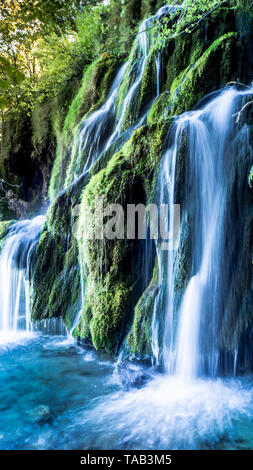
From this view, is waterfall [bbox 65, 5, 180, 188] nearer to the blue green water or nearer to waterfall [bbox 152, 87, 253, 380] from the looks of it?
waterfall [bbox 152, 87, 253, 380]

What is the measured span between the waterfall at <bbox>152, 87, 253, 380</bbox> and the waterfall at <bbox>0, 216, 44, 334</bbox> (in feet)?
12.0

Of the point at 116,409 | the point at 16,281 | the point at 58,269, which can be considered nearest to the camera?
the point at 116,409

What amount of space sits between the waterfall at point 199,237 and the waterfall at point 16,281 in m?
3.66

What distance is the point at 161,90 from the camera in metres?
6.96

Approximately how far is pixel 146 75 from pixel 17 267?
5.59m

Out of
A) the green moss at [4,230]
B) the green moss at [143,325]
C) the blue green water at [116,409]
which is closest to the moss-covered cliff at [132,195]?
the green moss at [143,325]

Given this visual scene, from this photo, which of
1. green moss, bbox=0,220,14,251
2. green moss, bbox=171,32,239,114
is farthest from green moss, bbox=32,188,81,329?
green moss, bbox=171,32,239,114

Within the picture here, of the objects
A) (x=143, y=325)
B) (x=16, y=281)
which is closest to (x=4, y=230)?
(x=16, y=281)

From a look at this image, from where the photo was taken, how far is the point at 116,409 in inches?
140

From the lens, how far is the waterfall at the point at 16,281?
272 inches

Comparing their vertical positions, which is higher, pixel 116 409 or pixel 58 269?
pixel 58 269

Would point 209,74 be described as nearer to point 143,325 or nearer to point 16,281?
point 143,325

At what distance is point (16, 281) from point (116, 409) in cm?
445
